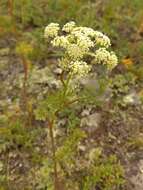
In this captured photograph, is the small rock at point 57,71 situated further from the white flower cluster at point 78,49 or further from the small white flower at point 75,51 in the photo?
the small white flower at point 75,51

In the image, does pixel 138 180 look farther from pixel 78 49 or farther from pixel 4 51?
pixel 4 51

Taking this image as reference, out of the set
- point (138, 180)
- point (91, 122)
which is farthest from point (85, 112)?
point (138, 180)

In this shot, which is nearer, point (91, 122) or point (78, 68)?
point (78, 68)

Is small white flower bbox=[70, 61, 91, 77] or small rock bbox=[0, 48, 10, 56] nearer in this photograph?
small white flower bbox=[70, 61, 91, 77]

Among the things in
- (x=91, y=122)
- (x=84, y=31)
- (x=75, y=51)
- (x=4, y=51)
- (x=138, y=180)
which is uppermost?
(x=4, y=51)

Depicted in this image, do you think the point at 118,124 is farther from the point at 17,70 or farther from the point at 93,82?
the point at 17,70

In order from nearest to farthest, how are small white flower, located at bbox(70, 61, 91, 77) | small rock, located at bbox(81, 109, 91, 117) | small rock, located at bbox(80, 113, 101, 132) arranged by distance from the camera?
1. small white flower, located at bbox(70, 61, 91, 77)
2. small rock, located at bbox(80, 113, 101, 132)
3. small rock, located at bbox(81, 109, 91, 117)

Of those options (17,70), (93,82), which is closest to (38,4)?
(17,70)

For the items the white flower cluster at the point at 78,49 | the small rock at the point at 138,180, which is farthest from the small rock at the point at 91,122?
the white flower cluster at the point at 78,49

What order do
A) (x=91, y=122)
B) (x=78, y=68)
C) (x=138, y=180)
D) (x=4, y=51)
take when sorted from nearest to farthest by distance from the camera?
→ 1. (x=78, y=68)
2. (x=138, y=180)
3. (x=91, y=122)
4. (x=4, y=51)

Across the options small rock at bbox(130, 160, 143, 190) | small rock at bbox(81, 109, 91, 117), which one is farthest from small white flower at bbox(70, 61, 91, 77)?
small rock at bbox(81, 109, 91, 117)

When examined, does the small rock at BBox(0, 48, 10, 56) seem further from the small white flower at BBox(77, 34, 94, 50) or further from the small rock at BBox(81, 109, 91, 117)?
the small white flower at BBox(77, 34, 94, 50)
